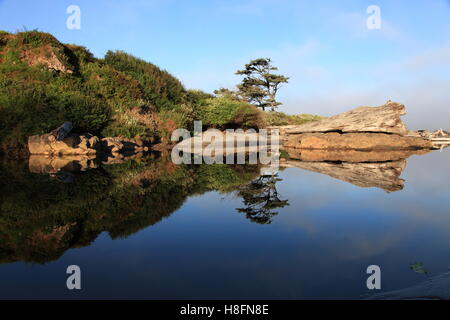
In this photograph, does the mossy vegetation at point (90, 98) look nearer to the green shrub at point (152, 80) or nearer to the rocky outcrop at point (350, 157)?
the green shrub at point (152, 80)

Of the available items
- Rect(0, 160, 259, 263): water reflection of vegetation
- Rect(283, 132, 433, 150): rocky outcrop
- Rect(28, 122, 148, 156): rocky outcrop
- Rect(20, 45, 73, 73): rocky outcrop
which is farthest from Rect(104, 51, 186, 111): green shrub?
Rect(0, 160, 259, 263): water reflection of vegetation

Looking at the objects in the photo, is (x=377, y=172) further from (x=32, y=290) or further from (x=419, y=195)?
(x=32, y=290)

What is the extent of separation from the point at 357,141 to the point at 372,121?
1.59 metres

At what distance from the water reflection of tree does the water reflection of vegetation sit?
1.56ft

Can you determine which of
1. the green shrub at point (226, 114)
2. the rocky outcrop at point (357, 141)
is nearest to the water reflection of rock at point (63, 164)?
the green shrub at point (226, 114)

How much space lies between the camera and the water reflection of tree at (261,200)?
16.0 ft

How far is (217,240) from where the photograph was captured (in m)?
3.74

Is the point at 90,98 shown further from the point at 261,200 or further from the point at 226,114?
the point at 261,200

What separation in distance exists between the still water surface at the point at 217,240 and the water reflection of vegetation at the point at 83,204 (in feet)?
0.08

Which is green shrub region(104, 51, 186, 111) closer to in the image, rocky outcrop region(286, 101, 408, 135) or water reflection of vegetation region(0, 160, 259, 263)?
rocky outcrop region(286, 101, 408, 135)

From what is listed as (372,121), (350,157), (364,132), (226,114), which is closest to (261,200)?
(350,157)

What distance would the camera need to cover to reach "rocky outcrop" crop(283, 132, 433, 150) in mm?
20406
